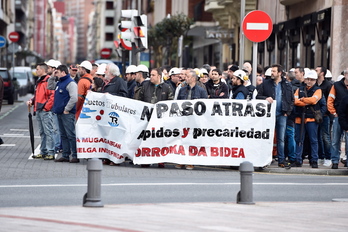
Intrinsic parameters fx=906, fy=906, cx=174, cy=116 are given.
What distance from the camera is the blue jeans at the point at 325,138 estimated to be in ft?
57.7

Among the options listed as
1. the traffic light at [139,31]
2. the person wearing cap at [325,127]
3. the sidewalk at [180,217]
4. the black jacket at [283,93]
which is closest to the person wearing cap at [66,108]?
the black jacket at [283,93]

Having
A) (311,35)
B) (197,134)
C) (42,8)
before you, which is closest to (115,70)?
(197,134)

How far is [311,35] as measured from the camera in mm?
32312

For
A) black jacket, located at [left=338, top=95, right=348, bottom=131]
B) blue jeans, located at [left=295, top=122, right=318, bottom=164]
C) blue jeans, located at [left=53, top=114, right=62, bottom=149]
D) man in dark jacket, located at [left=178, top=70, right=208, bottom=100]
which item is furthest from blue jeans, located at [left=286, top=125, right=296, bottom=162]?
blue jeans, located at [left=53, top=114, right=62, bottom=149]

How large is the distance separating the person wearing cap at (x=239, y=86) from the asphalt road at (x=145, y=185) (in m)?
1.47

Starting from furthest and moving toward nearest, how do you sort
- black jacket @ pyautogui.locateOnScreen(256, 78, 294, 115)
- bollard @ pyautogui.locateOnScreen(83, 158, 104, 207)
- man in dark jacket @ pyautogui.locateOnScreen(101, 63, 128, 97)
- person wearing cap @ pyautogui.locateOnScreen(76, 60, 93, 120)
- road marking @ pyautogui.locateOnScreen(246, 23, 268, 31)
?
road marking @ pyautogui.locateOnScreen(246, 23, 268, 31) < person wearing cap @ pyautogui.locateOnScreen(76, 60, 93, 120) < man in dark jacket @ pyautogui.locateOnScreen(101, 63, 128, 97) < black jacket @ pyautogui.locateOnScreen(256, 78, 294, 115) < bollard @ pyautogui.locateOnScreen(83, 158, 104, 207)

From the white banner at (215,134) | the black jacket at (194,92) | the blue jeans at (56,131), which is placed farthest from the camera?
the blue jeans at (56,131)

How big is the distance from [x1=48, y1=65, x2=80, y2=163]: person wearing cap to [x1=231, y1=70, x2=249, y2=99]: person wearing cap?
3152mm

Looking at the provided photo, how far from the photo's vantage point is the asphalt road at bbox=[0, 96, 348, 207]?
11.9 meters

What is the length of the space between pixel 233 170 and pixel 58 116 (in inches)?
148

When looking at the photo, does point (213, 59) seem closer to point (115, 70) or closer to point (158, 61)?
point (158, 61)

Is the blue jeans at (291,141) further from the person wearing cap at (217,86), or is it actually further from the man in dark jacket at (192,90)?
the man in dark jacket at (192,90)

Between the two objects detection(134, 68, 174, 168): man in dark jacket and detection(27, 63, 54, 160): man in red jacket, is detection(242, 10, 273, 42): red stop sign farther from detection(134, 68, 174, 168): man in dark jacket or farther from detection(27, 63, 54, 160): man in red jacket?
detection(27, 63, 54, 160): man in red jacket

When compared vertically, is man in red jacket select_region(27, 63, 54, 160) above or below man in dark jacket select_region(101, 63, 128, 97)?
below
